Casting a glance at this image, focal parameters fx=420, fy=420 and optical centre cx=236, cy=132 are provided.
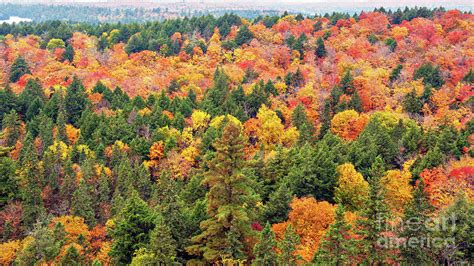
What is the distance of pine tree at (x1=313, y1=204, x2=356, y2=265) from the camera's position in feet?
93.7

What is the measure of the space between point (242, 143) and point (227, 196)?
12.3 feet

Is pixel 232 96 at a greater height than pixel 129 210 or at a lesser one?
greater

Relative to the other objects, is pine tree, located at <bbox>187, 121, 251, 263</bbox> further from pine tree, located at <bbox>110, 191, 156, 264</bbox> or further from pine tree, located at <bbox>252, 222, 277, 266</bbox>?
pine tree, located at <bbox>110, 191, 156, 264</bbox>

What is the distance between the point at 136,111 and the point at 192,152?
16500 mm

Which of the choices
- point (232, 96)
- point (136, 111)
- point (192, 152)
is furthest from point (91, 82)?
point (192, 152)

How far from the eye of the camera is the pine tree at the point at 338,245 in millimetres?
28562

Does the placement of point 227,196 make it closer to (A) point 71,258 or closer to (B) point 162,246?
(B) point 162,246

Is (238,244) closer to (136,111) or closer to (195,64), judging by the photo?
(136,111)

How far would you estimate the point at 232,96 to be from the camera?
284 feet

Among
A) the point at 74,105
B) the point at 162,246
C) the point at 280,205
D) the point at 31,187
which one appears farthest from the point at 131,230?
the point at 74,105

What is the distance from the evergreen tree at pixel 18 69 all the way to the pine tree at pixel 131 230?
8869cm

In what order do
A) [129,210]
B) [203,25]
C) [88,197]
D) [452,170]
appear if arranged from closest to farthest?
[129,210]
[452,170]
[88,197]
[203,25]

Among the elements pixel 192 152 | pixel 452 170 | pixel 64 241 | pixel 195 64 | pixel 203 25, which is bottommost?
pixel 64 241

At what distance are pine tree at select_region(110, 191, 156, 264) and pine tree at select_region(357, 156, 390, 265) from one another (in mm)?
17886
